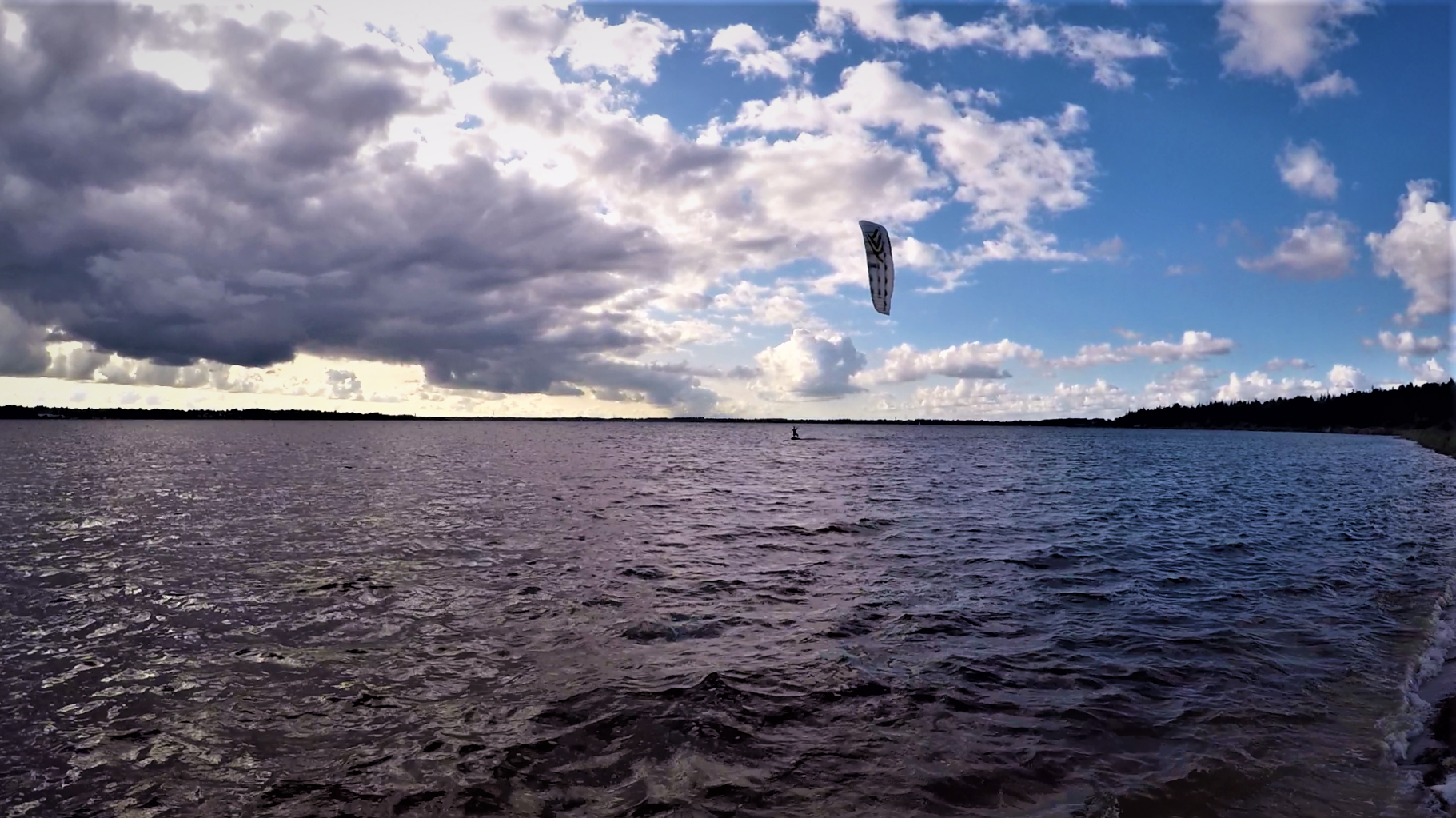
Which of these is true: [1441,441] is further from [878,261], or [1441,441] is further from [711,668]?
[711,668]

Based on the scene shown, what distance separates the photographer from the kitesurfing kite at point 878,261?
19906 millimetres

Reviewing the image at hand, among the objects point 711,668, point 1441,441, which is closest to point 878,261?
point 711,668

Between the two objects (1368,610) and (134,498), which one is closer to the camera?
(1368,610)

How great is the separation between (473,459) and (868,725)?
72075mm

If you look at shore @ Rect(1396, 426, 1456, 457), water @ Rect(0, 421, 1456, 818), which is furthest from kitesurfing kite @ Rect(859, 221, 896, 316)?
shore @ Rect(1396, 426, 1456, 457)

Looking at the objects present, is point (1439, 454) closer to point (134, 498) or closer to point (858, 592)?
point (858, 592)

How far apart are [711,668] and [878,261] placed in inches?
497

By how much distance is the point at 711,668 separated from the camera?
40.3 feet

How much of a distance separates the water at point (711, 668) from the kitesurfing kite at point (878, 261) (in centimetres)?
775

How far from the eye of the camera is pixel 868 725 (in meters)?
10.1

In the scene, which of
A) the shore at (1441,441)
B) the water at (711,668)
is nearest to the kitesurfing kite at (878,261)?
the water at (711,668)

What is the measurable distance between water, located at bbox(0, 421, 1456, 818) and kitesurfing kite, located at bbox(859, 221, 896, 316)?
775 cm

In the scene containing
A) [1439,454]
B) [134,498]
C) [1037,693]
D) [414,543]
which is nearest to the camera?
[1037,693]

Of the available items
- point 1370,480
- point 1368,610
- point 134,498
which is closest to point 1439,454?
point 1370,480
